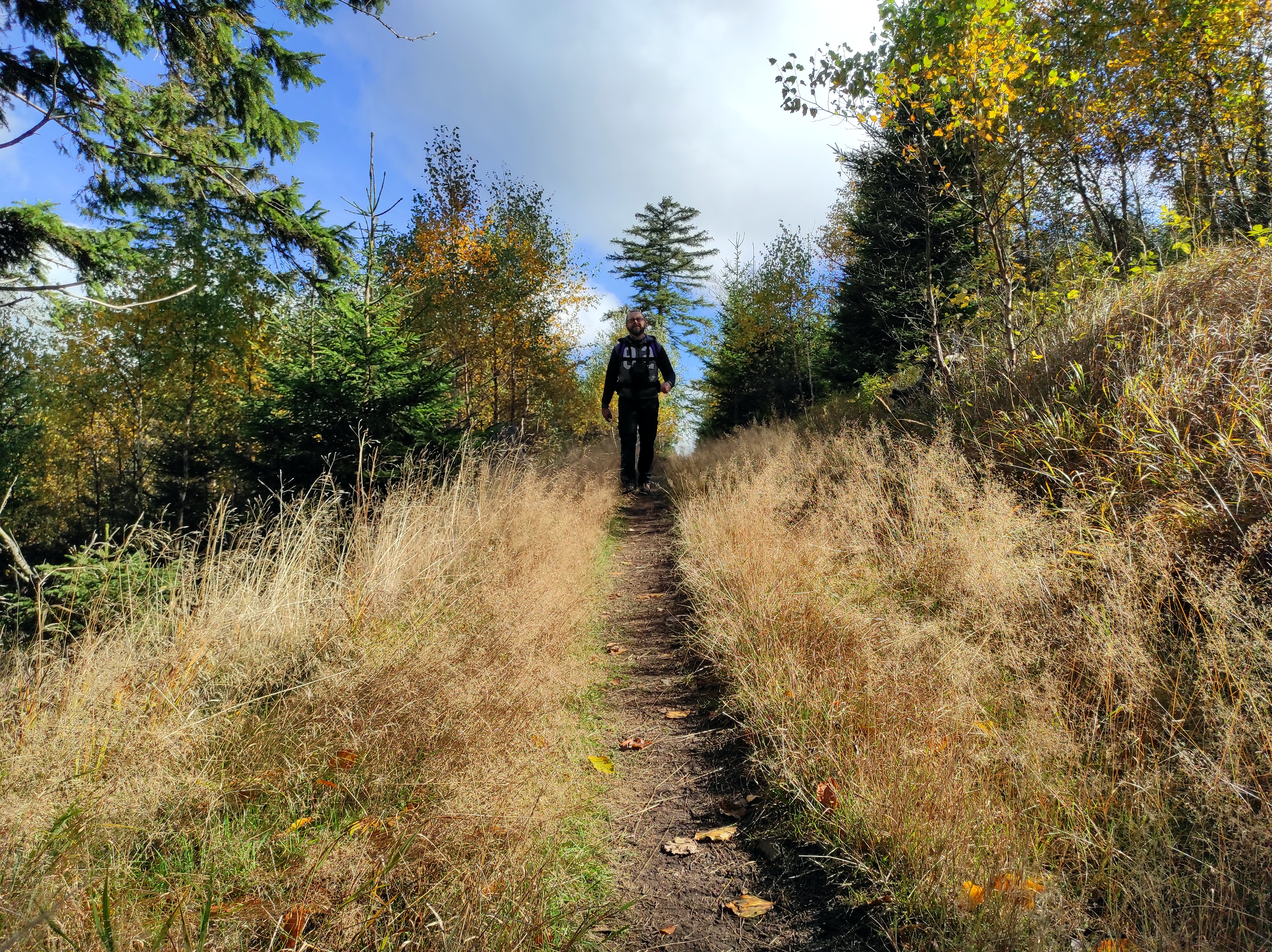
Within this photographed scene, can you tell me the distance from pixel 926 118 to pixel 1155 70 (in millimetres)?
3248

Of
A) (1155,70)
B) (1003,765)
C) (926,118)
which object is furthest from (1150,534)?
(1155,70)

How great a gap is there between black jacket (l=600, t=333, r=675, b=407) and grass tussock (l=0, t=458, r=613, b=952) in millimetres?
5275

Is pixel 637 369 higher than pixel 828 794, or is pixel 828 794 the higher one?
pixel 637 369

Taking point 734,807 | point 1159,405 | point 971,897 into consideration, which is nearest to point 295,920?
point 734,807

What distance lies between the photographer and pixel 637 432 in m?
9.30

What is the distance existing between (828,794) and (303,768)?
195 cm

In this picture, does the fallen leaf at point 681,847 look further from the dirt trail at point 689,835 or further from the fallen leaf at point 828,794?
the fallen leaf at point 828,794

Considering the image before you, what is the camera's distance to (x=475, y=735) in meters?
2.31

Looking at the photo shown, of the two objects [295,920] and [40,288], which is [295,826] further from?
[40,288]

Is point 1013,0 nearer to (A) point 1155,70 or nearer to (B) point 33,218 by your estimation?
(A) point 1155,70

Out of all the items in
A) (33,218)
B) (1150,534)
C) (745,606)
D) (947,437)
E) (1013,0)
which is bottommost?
(745,606)

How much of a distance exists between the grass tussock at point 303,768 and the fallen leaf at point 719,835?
423mm

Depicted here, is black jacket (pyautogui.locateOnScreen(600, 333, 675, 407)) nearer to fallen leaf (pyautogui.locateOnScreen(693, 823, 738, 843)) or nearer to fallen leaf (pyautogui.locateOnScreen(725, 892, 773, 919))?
fallen leaf (pyautogui.locateOnScreen(693, 823, 738, 843))

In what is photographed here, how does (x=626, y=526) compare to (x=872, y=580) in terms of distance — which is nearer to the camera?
(x=872, y=580)
